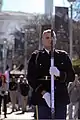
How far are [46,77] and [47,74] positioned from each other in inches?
1.4

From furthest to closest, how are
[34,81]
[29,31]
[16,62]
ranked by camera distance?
[16,62], [29,31], [34,81]

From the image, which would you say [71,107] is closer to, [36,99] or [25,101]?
[25,101]

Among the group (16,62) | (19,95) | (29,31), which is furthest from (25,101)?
(16,62)

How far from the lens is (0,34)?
38719 mm

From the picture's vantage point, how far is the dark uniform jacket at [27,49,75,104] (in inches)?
204

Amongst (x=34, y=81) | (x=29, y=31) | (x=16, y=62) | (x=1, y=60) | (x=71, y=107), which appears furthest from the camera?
(x=16, y=62)

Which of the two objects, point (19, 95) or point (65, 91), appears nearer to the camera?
point (65, 91)

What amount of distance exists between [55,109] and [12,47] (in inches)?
1686

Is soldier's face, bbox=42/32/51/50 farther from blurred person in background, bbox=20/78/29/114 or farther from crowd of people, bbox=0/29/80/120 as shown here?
blurred person in background, bbox=20/78/29/114

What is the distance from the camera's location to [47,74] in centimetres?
518

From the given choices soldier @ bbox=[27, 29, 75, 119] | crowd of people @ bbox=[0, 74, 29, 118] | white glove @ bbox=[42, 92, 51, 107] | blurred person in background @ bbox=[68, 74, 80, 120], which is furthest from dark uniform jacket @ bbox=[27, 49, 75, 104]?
crowd of people @ bbox=[0, 74, 29, 118]

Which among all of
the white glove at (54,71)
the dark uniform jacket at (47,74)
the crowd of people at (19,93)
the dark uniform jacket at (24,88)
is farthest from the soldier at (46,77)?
the dark uniform jacket at (24,88)

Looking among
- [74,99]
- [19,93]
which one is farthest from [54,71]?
[19,93]

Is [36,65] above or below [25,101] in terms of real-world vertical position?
above
